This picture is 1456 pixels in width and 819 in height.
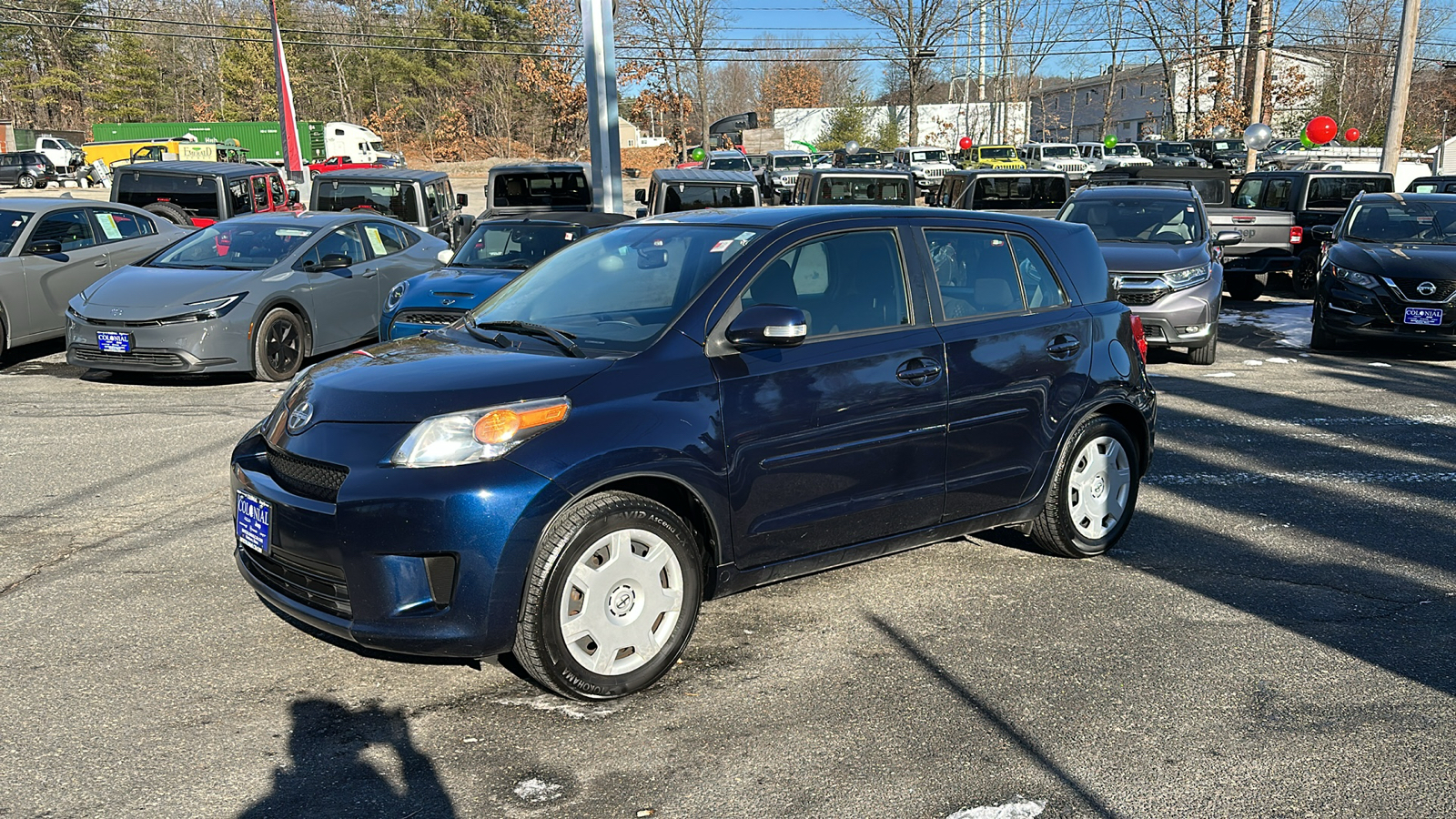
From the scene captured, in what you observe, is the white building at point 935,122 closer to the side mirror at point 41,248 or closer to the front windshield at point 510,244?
the front windshield at point 510,244

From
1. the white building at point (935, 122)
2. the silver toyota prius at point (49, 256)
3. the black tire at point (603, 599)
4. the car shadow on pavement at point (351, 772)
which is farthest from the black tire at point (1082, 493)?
the white building at point (935, 122)

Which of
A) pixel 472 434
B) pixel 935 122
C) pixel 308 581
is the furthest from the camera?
pixel 935 122

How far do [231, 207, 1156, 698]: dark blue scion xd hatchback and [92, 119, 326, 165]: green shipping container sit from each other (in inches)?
2216

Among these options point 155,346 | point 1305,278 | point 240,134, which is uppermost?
point 240,134

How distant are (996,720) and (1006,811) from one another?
0.60 m

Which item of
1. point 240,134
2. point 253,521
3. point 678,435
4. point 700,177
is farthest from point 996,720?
point 240,134

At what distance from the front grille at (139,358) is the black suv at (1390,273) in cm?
1104

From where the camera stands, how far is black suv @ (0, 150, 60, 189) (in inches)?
1865

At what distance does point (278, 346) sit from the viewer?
10641mm

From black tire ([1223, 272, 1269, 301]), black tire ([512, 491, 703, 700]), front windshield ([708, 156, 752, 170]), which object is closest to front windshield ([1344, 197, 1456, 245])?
black tire ([1223, 272, 1269, 301])

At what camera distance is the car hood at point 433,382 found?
391 centimetres

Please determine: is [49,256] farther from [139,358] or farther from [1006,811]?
[1006,811]

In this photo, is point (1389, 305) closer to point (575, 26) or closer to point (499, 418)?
point (499, 418)

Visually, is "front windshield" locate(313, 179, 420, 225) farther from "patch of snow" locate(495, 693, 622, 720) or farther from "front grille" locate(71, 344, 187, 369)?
"patch of snow" locate(495, 693, 622, 720)
